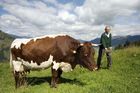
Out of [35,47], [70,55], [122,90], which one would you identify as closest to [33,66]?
[35,47]

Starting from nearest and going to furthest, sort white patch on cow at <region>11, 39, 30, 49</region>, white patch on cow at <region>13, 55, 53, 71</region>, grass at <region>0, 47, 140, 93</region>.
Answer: grass at <region>0, 47, 140, 93</region> → white patch on cow at <region>13, 55, 53, 71</region> → white patch on cow at <region>11, 39, 30, 49</region>

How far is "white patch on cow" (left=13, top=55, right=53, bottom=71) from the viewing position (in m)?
17.7

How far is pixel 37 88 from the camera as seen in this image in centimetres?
1752

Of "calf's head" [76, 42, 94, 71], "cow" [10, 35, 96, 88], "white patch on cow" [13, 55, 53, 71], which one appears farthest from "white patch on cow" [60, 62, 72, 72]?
"calf's head" [76, 42, 94, 71]

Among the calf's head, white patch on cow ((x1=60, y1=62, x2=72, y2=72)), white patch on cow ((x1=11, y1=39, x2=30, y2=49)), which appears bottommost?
white patch on cow ((x1=60, y1=62, x2=72, y2=72))

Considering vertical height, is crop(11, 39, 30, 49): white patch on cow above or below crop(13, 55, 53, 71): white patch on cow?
above

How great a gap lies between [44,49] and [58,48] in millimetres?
897

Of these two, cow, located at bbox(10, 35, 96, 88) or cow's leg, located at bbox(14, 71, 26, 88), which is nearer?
cow, located at bbox(10, 35, 96, 88)

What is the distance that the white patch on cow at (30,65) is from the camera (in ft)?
58.2

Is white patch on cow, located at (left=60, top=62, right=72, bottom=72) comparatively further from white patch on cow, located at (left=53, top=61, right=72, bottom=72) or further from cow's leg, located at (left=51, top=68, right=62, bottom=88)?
cow's leg, located at (left=51, top=68, right=62, bottom=88)

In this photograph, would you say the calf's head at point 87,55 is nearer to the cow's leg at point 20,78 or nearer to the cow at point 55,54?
the cow at point 55,54

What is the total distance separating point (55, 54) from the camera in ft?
57.5

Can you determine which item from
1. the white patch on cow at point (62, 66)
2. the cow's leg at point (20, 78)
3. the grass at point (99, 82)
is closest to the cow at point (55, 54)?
the white patch on cow at point (62, 66)

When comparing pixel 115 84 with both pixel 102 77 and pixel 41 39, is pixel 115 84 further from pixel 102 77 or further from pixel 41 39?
pixel 41 39
